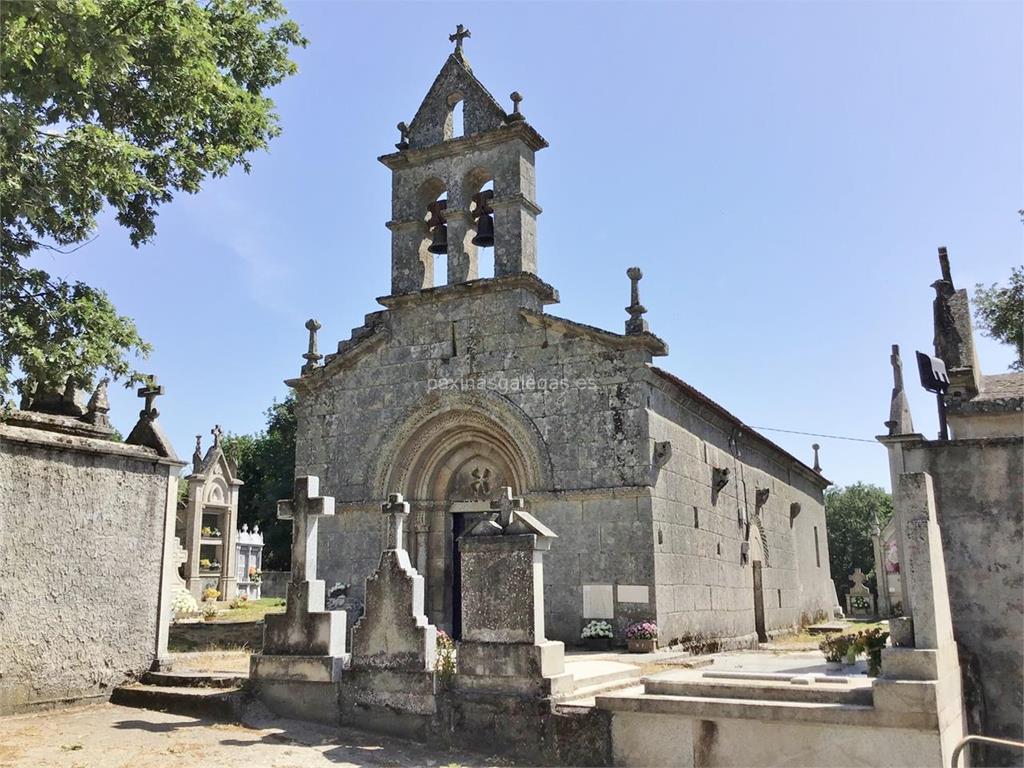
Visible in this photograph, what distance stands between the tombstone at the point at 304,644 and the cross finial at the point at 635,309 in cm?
653

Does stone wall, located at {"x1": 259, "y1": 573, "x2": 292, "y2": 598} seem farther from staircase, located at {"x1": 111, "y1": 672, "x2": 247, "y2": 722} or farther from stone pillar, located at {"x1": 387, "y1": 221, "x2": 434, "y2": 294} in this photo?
staircase, located at {"x1": 111, "y1": 672, "x2": 247, "y2": 722}

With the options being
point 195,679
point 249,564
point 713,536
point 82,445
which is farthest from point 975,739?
point 249,564

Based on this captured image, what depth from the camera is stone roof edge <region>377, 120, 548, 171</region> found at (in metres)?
15.6

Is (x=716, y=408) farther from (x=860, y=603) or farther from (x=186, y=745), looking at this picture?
(x=860, y=603)

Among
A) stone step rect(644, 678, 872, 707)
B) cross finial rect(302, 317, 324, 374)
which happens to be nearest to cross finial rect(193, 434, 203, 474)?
cross finial rect(302, 317, 324, 374)

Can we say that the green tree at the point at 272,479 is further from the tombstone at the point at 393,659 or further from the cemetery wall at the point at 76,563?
the tombstone at the point at 393,659

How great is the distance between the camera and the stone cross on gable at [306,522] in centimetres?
946

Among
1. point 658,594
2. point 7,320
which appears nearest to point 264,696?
point 7,320

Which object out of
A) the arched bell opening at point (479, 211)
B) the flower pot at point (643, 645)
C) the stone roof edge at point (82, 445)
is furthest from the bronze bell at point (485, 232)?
the flower pot at point (643, 645)

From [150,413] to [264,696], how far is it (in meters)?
4.25

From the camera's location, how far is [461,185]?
16031 millimetres

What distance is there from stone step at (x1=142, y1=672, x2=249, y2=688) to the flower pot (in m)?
5.83

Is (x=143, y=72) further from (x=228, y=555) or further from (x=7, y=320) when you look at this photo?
(x=228, y=555)

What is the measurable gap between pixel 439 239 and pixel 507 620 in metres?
9.96
